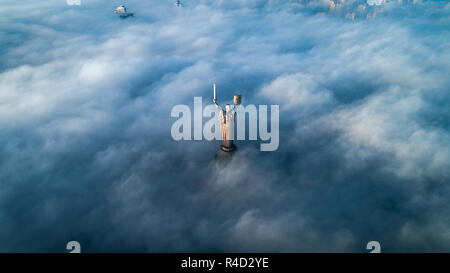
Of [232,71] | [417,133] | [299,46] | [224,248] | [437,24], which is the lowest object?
[224,248]

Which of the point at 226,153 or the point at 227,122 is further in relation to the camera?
the point at 226,153

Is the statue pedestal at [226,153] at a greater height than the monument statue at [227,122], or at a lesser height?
lesser

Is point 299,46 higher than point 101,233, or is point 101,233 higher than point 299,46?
point 299,46

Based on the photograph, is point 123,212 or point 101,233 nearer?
point 101,233

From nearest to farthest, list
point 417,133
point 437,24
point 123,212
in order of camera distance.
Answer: point 123,212
point 417,133
point 437,24

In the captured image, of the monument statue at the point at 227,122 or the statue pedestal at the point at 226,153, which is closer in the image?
the monument statue at the point at 227,122

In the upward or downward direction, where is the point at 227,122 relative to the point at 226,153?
upward

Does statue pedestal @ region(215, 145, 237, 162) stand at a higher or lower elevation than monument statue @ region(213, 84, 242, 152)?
lower

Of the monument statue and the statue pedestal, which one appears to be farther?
the statue pedestal
